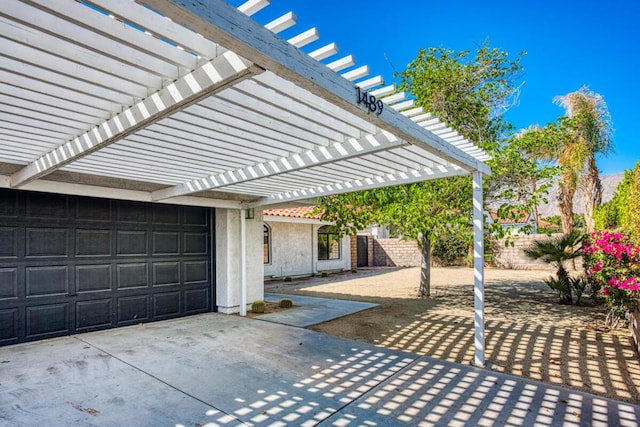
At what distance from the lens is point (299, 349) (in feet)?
18.4

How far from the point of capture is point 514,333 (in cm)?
648

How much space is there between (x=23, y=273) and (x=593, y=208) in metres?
18.9

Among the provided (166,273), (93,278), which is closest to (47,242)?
(93,278)

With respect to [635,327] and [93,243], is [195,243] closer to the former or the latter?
[93,243]

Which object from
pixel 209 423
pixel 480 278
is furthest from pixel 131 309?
pixel 480 278

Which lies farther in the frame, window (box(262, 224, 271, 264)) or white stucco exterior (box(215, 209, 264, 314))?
window (box(262, 224, 271, 264))

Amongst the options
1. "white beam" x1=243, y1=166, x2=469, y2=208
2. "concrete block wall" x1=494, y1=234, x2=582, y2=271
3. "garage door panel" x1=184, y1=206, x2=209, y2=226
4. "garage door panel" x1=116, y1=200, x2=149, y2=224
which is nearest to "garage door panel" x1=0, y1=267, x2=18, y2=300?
"garage door panel" x1=116, y1=200, x2=149, y2=224

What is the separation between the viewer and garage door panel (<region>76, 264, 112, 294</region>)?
21.4ft

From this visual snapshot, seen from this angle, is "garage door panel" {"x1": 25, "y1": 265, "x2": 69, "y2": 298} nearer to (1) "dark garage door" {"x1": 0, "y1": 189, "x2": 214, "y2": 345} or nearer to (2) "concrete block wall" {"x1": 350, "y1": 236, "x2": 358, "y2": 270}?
(1) "dark garage door" {"x1": 0, "y1": 189, "x2": 214, "y2": 345}

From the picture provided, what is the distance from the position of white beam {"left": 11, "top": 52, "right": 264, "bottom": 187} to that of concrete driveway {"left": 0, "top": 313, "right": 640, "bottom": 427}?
257 centimetres

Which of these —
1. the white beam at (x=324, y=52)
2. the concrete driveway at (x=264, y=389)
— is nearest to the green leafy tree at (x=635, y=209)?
the concrete driveway at (x=264, y=389)

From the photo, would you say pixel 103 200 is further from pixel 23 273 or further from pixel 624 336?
pixel 624 336

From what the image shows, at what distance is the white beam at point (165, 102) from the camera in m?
2.27

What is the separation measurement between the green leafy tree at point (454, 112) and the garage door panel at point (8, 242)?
5.70 metres
